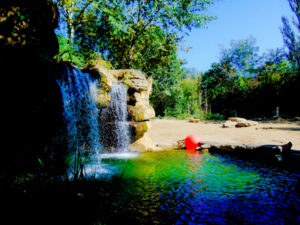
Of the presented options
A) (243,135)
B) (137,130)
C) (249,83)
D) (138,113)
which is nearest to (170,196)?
(137,130)

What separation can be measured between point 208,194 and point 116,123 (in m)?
4.79

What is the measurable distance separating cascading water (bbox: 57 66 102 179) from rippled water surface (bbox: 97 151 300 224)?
132 cm

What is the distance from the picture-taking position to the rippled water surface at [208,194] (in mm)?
2719

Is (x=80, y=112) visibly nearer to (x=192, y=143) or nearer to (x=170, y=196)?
(x=170, y=196)

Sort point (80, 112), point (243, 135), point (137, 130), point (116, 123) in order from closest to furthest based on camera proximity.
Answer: point (80, 112)
point (116, 123)
point (137, 130)
point (243, 135)

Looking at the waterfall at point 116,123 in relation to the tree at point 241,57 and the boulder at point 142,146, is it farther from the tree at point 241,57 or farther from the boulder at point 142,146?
the tree at point 241,57

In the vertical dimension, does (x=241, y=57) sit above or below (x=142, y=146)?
above

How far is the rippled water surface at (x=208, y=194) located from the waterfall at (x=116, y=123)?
77.0 inches

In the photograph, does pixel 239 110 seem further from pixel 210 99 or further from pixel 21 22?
pixel 21 22

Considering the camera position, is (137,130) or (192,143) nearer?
(137,130)

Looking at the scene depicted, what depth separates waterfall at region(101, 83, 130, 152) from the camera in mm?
7355

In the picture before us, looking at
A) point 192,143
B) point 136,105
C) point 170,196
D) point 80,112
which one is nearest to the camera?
point 170,196

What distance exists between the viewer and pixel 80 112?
593 centimetres

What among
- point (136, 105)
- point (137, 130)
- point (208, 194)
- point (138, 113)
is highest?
point (136, 105)
